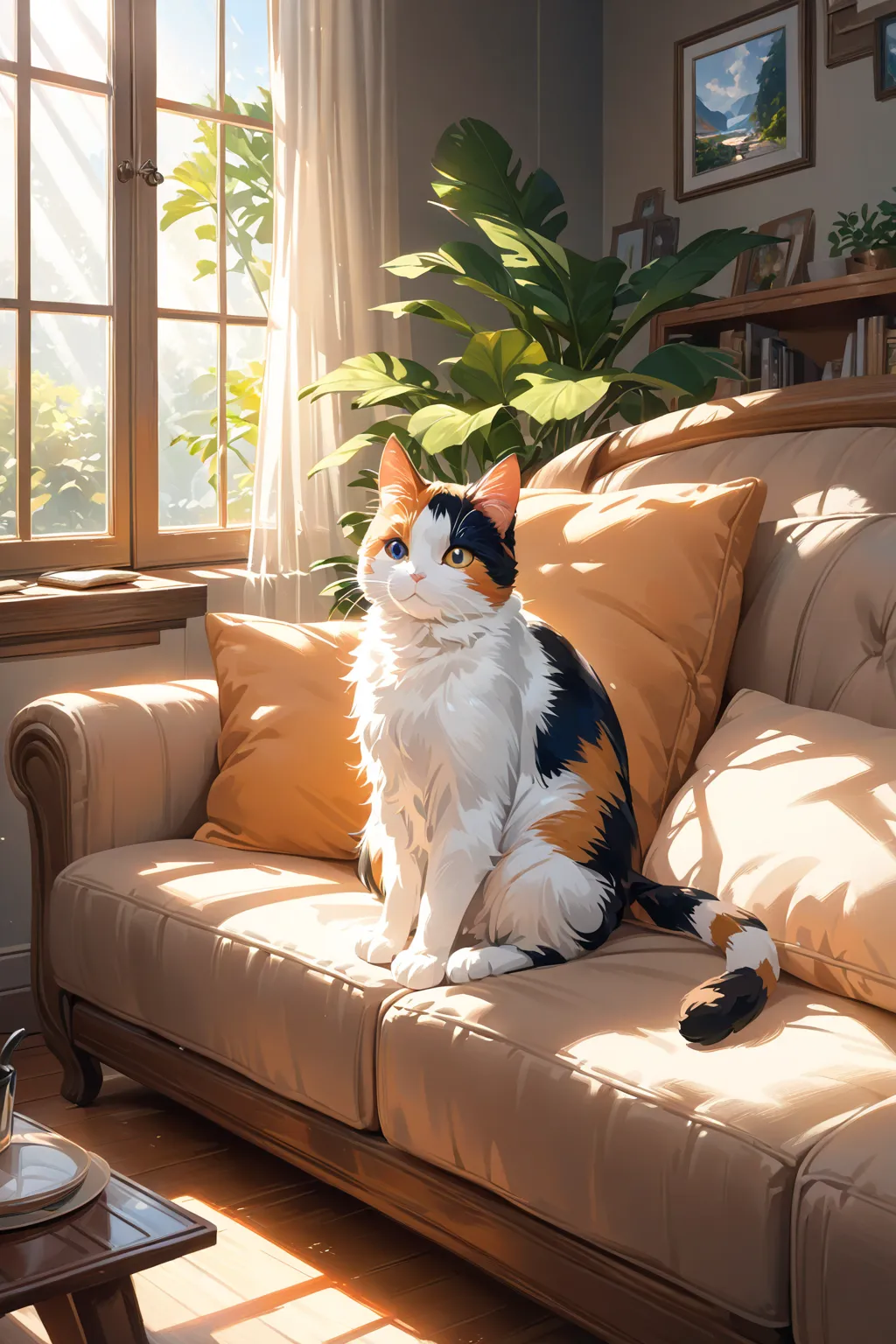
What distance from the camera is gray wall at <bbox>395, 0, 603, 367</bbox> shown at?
3357 mm

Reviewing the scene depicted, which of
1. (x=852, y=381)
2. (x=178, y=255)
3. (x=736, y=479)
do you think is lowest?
(x=736, y=479)

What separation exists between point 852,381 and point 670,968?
0.99m

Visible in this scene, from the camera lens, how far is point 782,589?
1688 mm

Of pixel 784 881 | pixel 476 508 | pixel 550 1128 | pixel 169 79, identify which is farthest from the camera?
pixel 169 79

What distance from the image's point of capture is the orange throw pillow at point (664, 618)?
1.65m

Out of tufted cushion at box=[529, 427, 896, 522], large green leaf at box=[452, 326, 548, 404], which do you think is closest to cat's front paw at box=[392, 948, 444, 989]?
tufted cushion at box=[529, 427, 896, 522]

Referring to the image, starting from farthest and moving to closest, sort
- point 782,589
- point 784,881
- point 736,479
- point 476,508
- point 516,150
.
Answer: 1. point 516,150
2. point 736,479
3. point 782,589
4. point 476,508
5. point 784,881

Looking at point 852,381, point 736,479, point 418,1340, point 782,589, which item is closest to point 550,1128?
point 418,1340

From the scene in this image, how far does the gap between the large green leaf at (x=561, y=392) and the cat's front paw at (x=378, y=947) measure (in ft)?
3.44

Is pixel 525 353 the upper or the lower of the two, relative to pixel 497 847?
upper

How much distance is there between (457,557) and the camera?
1.41m

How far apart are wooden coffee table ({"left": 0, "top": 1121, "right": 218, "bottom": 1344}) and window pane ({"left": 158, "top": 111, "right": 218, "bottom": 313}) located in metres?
2.36

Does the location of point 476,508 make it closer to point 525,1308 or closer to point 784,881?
point 784,881

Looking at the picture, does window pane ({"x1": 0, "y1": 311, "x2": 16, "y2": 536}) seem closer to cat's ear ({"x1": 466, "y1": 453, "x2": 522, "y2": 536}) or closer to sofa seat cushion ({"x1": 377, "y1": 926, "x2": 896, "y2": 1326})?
cat's ear ({"x1": 466, "y1": 453, "x2": 522, "y2": 536})
